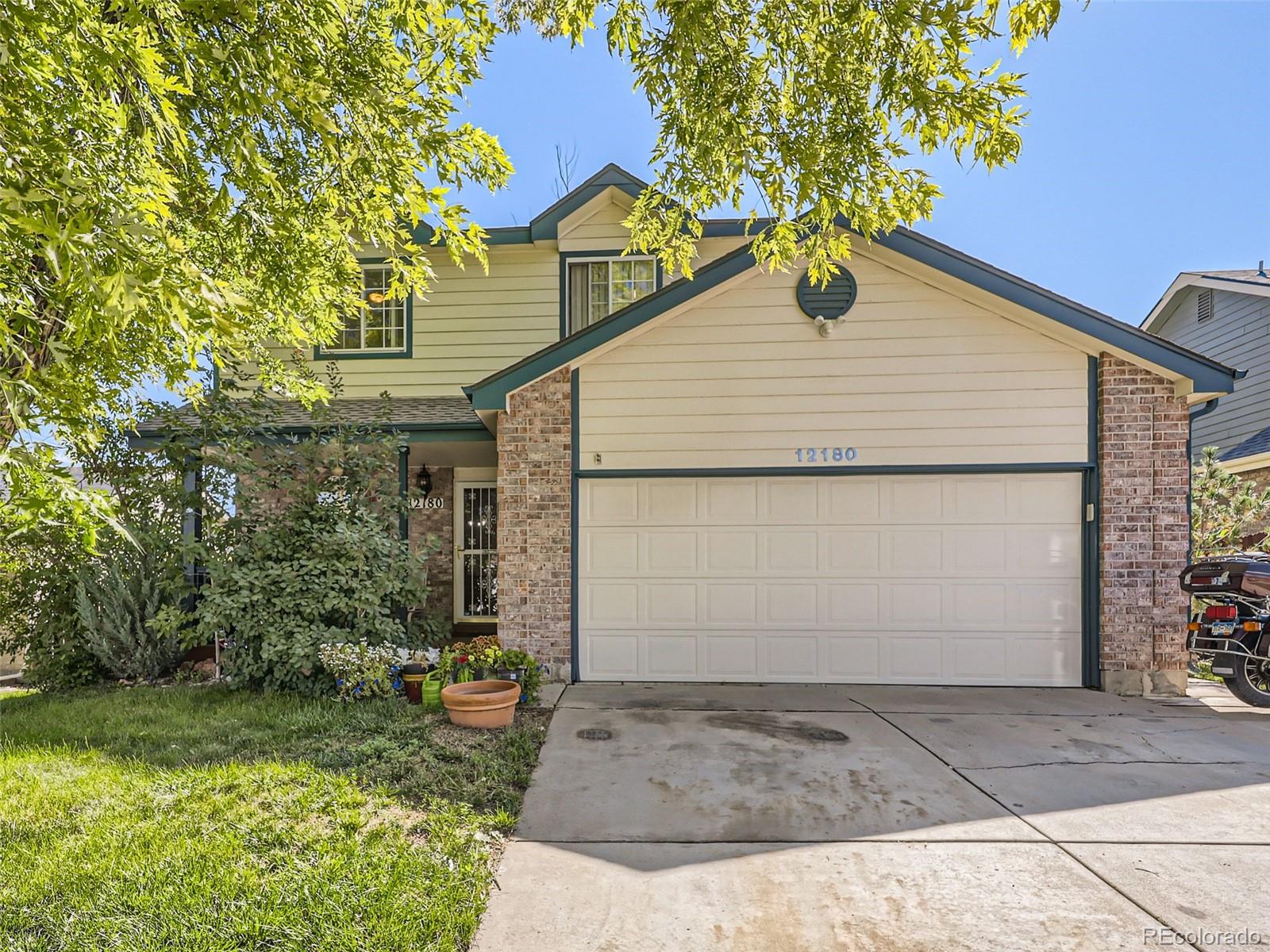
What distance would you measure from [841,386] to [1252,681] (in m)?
4.58

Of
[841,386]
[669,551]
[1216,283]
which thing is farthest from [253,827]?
[1216,283]

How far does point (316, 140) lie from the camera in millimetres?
5527

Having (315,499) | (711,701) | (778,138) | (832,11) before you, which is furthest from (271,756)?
(832,11)

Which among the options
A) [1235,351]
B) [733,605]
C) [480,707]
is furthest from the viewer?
[1235,351]

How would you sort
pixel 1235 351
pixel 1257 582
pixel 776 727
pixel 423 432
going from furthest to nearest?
pixel 1235 351 → pixel 423 432 → pixel 1257 582 → pixel 776 727

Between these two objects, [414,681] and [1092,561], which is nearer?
[414,681]

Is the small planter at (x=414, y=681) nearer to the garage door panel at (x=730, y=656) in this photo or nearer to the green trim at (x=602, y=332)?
the green trim at (x=602, y=332)

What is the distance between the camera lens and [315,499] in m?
7.14

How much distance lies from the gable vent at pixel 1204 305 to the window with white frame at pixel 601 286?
1067cm

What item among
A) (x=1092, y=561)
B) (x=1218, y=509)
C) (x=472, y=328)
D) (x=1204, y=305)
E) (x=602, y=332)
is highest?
(x=1204, y=305)

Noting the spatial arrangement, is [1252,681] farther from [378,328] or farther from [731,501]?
[378,328]

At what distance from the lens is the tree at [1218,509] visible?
338 inches

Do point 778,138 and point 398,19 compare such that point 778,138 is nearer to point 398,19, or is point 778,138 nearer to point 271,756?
point 398,19

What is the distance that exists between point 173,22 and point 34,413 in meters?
2.23
